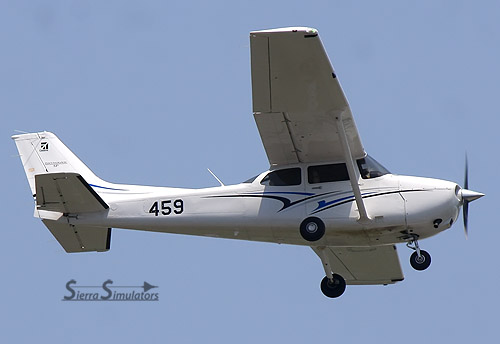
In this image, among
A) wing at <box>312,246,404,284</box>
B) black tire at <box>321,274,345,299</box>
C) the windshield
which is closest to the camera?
the windshield

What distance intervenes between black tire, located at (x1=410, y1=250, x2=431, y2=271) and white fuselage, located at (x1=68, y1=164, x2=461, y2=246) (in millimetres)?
291

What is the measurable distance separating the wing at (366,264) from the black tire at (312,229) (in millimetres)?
2145

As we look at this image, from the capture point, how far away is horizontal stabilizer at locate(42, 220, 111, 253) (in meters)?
16.9

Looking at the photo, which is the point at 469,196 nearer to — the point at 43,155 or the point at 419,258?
the point at 419,258

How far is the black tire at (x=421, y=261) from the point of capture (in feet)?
51.7

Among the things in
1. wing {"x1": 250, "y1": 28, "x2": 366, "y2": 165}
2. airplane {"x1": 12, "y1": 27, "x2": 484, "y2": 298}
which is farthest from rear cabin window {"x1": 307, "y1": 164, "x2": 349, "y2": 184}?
wing {"x1": 250, "y1": 28, "x2": 366, "y2": 165}

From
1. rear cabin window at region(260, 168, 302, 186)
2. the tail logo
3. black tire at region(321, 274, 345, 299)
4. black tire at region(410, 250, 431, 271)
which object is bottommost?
black tire at region(321, 274, 345, 299)

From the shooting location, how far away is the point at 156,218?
54.5 ft

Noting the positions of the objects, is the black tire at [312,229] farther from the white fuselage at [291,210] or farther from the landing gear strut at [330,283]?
the landing gear strut at [330,283]

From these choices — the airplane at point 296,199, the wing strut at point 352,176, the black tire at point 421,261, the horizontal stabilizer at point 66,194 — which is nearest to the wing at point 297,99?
the airplane at point 296,199

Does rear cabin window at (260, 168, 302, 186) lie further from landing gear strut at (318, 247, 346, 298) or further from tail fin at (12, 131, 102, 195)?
tail fin at (12, 131, 102, 195)

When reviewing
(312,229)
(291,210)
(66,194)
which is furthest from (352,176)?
(66,194)

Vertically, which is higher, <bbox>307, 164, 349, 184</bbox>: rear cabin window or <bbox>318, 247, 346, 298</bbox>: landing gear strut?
<bbox>307, 164, 349, 184</bbox>: rear cabin window

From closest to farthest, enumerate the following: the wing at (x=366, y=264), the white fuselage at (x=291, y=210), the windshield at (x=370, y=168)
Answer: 1. the white fuselage at (x=291, y=210)
2. the windshield at (x=370, y=168)
3. the wing at (x=366, y=264)
